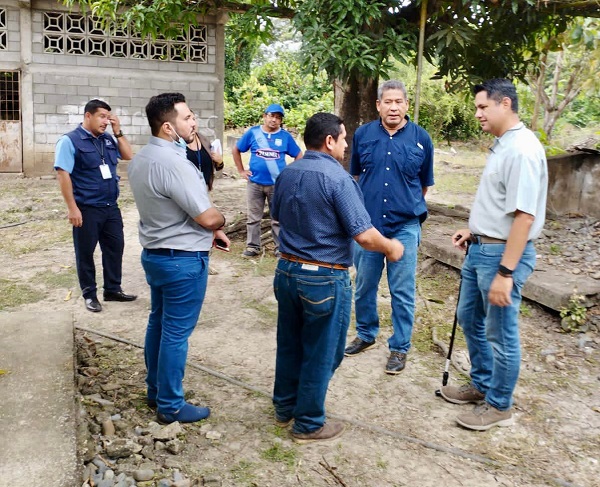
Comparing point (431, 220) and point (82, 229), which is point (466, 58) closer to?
point (431, 220)

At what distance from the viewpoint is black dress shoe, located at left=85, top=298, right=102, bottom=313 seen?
18.9 feet

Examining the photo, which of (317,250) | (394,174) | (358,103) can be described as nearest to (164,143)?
(317,250)

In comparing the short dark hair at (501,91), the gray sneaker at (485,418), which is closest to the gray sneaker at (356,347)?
the gray sneaker at (485,418)

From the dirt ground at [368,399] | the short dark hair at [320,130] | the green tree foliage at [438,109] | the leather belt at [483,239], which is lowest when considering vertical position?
the dirt ground at [368,399]

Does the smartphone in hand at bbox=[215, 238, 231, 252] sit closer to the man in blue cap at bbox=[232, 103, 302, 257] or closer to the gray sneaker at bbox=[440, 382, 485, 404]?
the gray sneaker at bbox=[440, 382, 485, 404]

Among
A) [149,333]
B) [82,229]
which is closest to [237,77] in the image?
[82,229]

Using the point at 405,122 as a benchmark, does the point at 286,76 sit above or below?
above

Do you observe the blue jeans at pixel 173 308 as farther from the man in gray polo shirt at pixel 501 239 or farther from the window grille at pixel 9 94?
the window grille at pixel 9 94

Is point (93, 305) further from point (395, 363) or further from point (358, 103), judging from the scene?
point (358, 103)

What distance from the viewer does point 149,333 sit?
149 inches

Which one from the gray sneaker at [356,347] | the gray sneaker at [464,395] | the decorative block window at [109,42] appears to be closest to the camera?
the gray sneaker at [464,395]

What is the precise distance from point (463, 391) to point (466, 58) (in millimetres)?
5035

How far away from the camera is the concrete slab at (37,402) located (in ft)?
9.46

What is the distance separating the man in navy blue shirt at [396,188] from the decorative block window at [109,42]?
9.22 m
